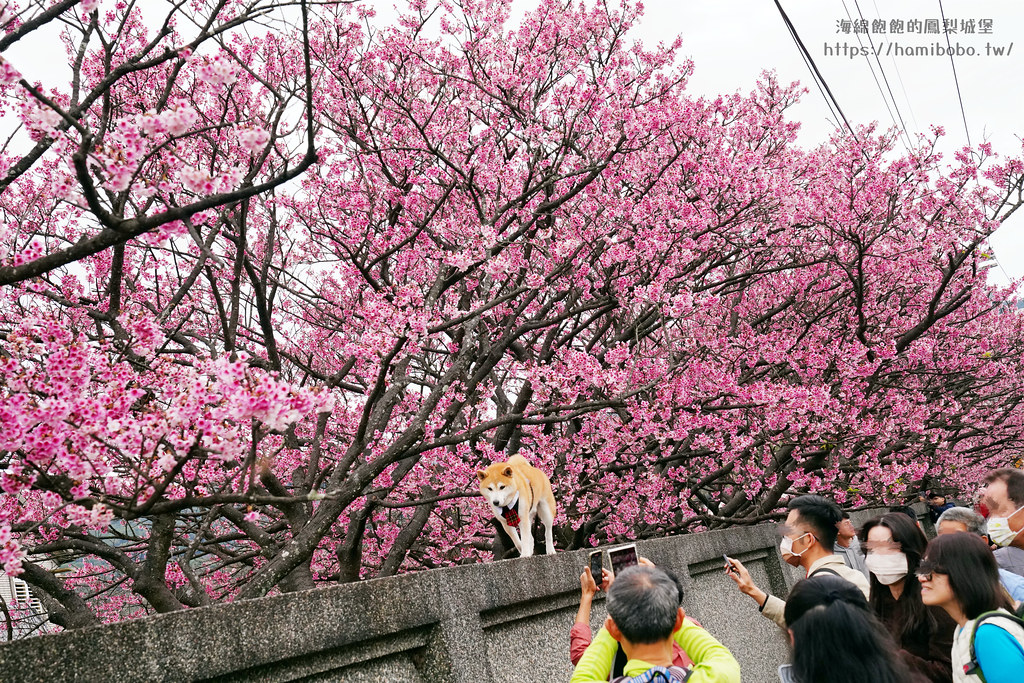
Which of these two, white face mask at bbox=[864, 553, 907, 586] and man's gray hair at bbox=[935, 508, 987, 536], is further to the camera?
man's gray hair at bbox=[935, 508, 987, 536]

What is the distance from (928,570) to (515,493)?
2.57 m

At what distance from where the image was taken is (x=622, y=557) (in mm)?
3930

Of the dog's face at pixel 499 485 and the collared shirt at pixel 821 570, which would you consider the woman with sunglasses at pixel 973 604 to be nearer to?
the collared shirt at pixel 821 570

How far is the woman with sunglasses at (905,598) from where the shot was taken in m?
3.62

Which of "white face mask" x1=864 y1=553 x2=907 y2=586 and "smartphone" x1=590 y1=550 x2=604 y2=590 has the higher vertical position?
"smartphone" x1=590 y1=550 x2=604 y2=590

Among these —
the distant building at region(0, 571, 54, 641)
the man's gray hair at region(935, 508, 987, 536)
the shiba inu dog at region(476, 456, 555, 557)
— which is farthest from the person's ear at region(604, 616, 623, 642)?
the distant building at region(0, 571, 54, 641)

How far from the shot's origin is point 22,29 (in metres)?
3.64

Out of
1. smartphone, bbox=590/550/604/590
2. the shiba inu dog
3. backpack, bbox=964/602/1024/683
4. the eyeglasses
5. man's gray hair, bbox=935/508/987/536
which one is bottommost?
backpack, bbox=964/602/1024/683

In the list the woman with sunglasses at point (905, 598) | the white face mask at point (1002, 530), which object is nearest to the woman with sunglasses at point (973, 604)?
the woman with sunglasses at point (905, 598)

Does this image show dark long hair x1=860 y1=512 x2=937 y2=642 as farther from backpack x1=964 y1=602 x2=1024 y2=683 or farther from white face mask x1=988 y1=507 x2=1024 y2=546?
backpack x1=964 y1=602 x2=1024 y2=683

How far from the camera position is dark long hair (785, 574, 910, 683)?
2.23 meters

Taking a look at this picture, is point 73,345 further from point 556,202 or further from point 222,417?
point 556,202

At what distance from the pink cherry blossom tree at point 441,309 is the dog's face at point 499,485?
1.63 feet

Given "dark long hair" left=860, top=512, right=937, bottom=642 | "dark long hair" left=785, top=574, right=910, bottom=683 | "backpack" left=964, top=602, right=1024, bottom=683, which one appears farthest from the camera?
"dark long hair" left=860, top=512, right=937, bottom=642
